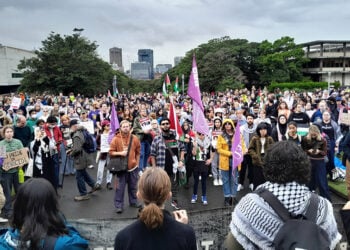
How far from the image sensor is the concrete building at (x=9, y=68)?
60.0m

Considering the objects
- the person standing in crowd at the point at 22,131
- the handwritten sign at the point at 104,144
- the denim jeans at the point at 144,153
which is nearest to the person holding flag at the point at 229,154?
the denim jeans at the point at 144,153

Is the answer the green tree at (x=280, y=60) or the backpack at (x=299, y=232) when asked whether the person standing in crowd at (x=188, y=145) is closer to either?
the backpack at (x=299, y=232)

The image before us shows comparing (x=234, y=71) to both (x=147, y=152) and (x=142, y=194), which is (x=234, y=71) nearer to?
(x=147, y=152)

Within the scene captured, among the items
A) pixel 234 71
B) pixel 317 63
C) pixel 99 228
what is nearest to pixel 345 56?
pixel 317 63

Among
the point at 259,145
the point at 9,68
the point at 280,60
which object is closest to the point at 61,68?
the point at 9,68

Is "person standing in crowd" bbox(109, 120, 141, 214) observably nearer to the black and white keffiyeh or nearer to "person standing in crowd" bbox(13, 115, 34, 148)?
"person standing in crowd" bbox(13, 115, 34, 148)

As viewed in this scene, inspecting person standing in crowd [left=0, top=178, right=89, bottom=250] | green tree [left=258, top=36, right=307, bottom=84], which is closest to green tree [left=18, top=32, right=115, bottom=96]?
green tree [left=258, top=36, right=307, bottom=84]

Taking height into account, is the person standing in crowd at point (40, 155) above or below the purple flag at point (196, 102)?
below

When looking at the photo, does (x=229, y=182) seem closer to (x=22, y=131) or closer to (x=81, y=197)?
(x=81, y=197)

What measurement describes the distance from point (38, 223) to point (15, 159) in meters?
4.85

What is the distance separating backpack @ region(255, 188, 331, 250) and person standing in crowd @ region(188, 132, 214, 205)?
16.4ft

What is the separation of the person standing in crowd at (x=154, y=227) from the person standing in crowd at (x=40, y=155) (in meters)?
5.59

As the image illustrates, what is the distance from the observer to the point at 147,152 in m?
8.97

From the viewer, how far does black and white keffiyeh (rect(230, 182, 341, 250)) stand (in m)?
1.97
